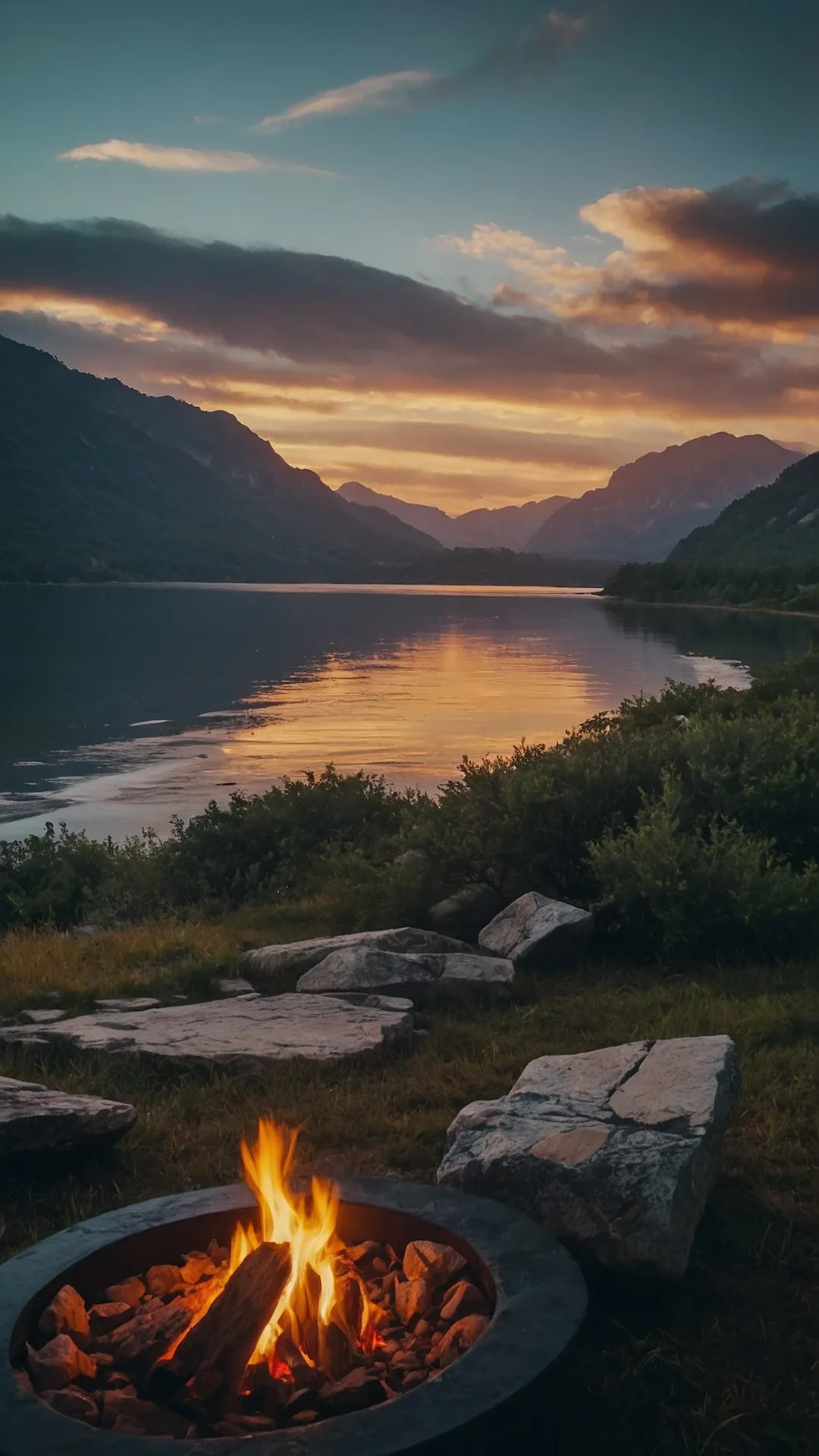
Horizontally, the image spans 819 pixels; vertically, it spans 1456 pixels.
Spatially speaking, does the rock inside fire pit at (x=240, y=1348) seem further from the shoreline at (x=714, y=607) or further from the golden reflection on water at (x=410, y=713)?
the shoreline at (x=714, y=607)

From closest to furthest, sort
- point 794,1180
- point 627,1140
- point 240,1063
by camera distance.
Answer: point 627,1140, point 794,1180, point 240,1063

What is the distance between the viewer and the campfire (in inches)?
152

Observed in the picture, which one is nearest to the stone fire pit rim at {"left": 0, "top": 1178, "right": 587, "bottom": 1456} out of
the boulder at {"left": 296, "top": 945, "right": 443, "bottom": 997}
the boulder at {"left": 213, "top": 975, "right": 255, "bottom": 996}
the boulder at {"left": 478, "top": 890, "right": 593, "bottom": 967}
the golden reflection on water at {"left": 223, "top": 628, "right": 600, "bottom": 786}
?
the boulder at {"left": 296, "top": 945, "right": 443, "bottom": 997}

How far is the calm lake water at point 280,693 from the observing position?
27.6 m

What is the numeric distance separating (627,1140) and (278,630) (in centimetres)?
8876

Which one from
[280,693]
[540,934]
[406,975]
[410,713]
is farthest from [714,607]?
[406,975]

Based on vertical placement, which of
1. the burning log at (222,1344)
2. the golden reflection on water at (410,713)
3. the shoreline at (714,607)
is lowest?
the golden reflection on water at (410,713)

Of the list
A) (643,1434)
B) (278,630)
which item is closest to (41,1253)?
(643,1434)

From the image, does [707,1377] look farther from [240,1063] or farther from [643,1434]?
[240,1063]

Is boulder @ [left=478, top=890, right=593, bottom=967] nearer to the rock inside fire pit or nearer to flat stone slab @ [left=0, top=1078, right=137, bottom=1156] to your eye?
flat stone slab @ [left=0, top=1078, right=137, bottom=1156]

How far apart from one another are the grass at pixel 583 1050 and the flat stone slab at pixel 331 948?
18.4 inches

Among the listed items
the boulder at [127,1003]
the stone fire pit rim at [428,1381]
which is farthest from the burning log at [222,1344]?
the boulder at [127,1003]

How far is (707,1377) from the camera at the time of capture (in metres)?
4.41

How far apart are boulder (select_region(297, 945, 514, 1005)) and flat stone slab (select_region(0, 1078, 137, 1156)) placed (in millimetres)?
3154
